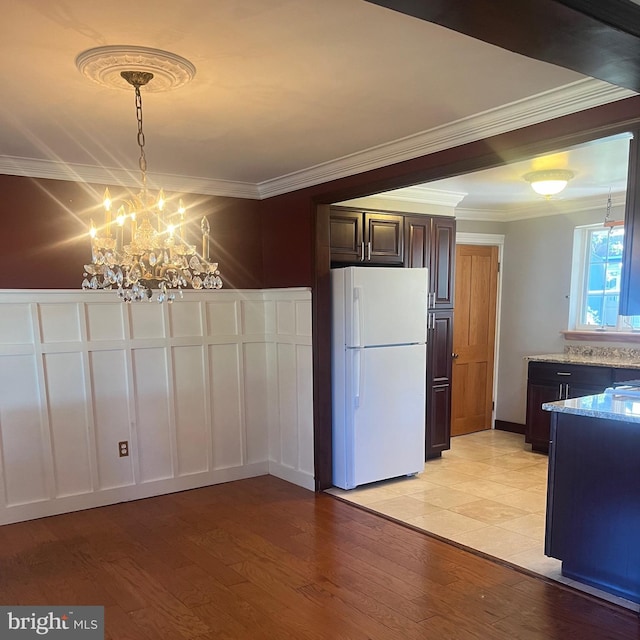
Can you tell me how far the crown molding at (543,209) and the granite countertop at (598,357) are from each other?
1.34m

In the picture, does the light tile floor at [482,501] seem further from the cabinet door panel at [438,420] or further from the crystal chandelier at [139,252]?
the crystal chandelier at [139,252]

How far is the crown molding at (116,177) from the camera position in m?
3.55

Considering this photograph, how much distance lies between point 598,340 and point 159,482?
13.9 feet

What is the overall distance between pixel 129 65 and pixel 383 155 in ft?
5.80

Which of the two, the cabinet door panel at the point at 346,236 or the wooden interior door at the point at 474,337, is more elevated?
the cabinet door panel at the point at 346,236

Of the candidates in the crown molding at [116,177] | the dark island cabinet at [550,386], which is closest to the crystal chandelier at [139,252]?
the crown molding at [116,177]

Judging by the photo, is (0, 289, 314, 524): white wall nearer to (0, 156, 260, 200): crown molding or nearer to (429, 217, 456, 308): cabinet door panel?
Result: (0, 156, 260, 200): crown molding

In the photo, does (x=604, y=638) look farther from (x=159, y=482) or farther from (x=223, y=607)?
(x=159, y=482)

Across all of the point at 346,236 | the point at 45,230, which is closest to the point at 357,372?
the point at 346,236

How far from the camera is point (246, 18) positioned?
1.74 meters

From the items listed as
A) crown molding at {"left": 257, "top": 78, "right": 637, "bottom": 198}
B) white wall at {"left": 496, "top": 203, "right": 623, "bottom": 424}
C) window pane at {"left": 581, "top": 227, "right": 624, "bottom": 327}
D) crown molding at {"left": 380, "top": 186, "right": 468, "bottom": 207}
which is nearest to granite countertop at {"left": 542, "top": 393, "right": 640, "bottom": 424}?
crown molding at {"left": 257, "top": 78, "right": 637, "bottom": 198}

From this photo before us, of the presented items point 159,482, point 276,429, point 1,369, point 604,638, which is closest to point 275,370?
point 276,429

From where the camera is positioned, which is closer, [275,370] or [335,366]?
[335,366]

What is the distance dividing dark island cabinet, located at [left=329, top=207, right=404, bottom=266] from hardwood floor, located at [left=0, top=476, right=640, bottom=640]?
196cm
